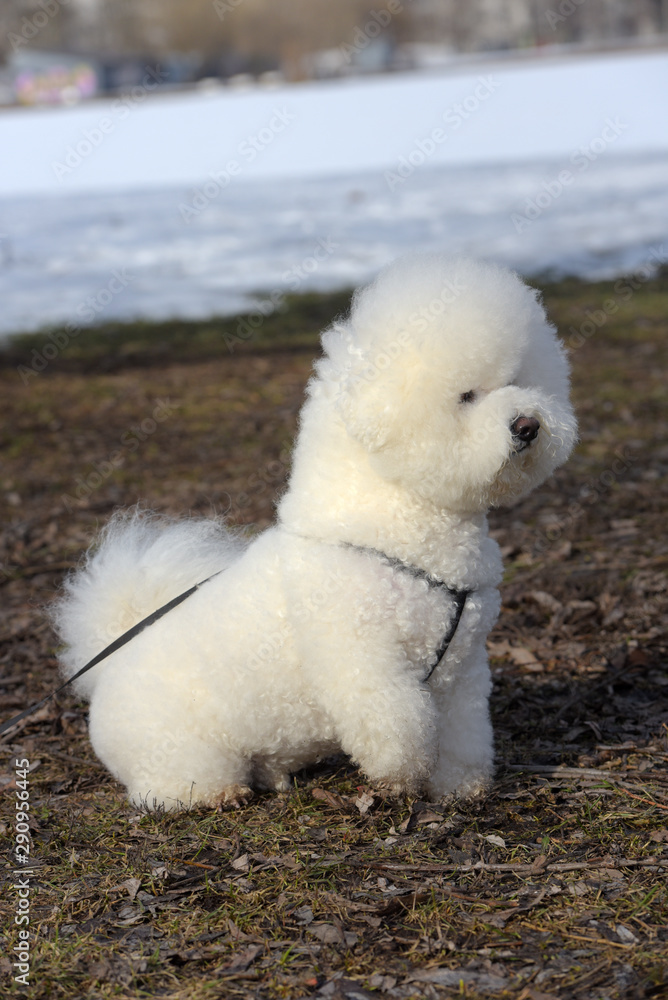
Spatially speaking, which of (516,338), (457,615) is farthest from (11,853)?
(516,338)

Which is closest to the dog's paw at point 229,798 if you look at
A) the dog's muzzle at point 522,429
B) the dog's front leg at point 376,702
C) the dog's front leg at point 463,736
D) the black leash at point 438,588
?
the dog's front leg at point 376,702

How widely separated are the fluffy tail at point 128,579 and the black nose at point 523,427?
1.08 meters

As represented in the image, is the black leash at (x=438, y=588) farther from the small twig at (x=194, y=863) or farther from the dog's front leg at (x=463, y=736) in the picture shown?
the small twig at (x=194, y=863)

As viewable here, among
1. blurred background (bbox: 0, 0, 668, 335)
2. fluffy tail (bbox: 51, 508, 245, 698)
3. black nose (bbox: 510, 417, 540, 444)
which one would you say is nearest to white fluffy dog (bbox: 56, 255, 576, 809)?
black nose (bbox: 510, 417, 540, 444)

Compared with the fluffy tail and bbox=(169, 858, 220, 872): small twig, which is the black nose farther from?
bbox=(169, 858, 220, 872): small twig

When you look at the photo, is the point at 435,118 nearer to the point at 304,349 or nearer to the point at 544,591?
the point at 304,349

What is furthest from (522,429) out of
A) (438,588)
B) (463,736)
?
(463,736)

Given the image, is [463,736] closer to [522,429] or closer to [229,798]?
[229,798]

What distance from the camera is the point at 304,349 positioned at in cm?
935

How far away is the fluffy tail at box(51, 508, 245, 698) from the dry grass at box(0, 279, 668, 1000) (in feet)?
1.68

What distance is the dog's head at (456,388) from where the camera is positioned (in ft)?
7.04

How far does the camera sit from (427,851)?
2324 mm

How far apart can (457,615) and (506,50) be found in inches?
1356

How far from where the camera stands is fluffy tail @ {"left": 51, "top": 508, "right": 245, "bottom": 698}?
2.74 metres
